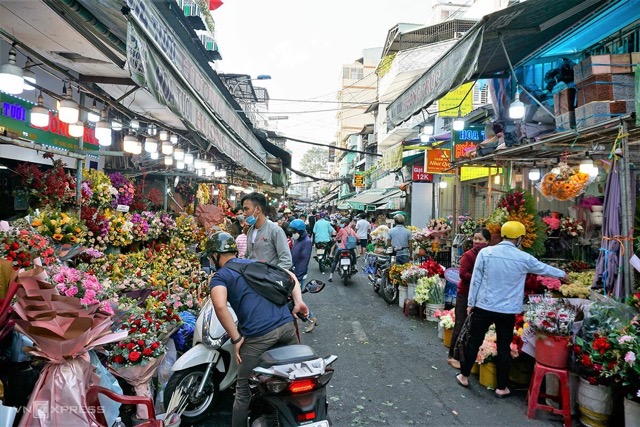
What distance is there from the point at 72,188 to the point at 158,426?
15.9 ft

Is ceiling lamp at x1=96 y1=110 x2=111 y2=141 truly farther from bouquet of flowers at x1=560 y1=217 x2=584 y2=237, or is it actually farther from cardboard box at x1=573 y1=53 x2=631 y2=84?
bouquet of flowers at x1=560 y1=217 x2=584 y2=237

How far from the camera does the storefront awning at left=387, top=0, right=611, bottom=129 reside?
483 centimetres

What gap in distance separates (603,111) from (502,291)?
2.59m

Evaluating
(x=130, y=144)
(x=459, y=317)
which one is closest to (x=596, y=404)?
(x=459, y=317)

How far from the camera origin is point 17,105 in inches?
275

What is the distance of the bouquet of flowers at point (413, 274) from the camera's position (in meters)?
8.59

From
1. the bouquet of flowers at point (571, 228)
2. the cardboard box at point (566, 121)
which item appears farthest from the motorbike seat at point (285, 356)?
the bouquet of flowers at point (571, 228)

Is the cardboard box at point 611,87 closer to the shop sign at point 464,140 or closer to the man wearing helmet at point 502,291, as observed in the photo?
the man wearing helmet at point 502,291

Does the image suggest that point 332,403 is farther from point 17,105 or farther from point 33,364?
point 17,105

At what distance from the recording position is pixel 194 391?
4.18 m

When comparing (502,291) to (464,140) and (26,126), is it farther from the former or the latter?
(26,126)

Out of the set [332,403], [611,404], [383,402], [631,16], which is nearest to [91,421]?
[332,403]

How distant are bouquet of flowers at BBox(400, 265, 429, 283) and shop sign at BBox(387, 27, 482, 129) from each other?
316cm

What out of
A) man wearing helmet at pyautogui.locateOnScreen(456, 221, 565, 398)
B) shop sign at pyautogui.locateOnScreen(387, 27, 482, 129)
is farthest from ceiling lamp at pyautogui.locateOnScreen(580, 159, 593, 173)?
shop sign at pyautogui.locateOnScreen(387, 27, 482, 129)
